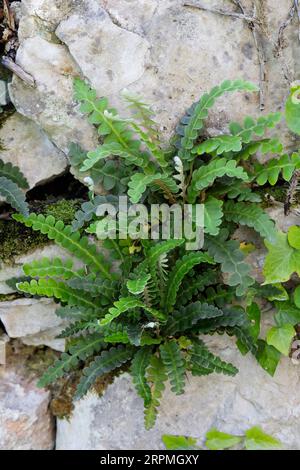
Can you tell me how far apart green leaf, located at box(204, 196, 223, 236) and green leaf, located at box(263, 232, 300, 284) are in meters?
0.39

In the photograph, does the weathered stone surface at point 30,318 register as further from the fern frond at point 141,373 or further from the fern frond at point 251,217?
the fern frond at point 251,217

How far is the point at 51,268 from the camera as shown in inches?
142

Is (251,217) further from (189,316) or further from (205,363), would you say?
(205,363)

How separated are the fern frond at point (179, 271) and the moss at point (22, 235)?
865mm

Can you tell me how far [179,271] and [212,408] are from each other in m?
0.99

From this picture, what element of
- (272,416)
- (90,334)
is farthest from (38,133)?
(272,416)

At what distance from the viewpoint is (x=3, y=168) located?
3.84 meters

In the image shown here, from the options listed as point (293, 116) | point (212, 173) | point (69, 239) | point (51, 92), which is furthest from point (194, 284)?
point (51, 92)

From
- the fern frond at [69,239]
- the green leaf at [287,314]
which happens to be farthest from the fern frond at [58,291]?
the green leaf at [287,314]

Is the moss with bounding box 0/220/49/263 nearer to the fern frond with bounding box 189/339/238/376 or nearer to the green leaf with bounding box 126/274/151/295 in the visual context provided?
the green leaf with bounding box 126/274/151/295

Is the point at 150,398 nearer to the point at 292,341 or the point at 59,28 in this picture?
the point at 292,341

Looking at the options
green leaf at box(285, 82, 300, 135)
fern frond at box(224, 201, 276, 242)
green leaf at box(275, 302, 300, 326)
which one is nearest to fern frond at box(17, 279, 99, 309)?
fern frond at box(224, 201, 276, 242)

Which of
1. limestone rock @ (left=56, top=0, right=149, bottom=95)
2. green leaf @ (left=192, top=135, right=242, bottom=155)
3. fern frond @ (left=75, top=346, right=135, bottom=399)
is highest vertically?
limestone rock @ (left=56, top=0, right=149, bottom=95)

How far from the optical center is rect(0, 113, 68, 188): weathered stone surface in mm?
3957
